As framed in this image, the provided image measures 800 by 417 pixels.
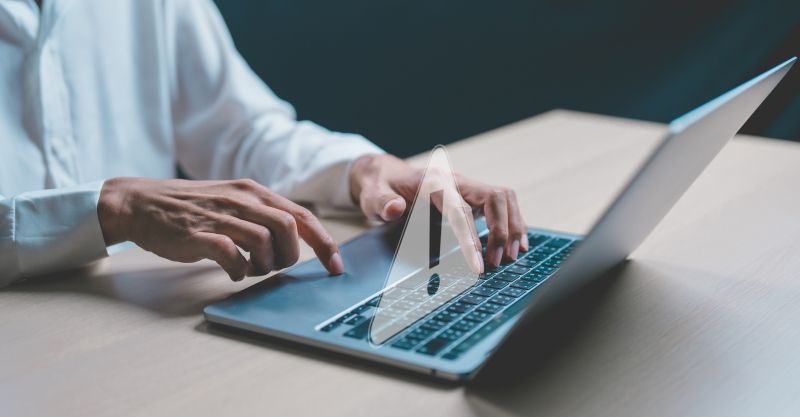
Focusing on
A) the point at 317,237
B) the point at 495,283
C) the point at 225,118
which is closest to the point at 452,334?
the point at 495,283

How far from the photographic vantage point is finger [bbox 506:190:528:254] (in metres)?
0.88

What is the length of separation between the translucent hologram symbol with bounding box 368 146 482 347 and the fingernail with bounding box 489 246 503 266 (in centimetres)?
2

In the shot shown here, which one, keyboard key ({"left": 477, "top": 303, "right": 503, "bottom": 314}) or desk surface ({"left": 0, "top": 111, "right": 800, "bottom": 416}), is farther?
keyboard key ({"left": 477, "top": 303, "right": 503, "bottom": 314})

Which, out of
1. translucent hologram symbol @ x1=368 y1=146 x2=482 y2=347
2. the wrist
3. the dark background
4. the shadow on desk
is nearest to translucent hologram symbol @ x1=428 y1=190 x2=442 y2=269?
translucent hologram symbol @ x1=368 y1=146 x2=482 y2=347

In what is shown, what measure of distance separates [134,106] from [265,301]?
0.77 m

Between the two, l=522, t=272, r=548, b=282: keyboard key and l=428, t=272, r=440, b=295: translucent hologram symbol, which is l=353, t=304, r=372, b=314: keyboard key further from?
l=522, t=272, r=548, b=282: keyboard key

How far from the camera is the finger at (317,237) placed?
2.74ft

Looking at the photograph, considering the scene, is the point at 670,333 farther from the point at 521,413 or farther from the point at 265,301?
the point at 265,301

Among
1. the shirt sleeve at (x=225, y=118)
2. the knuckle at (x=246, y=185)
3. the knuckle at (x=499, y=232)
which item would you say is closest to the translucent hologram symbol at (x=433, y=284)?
the knuckle at (x=499, y=232)

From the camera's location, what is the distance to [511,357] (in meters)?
0.67

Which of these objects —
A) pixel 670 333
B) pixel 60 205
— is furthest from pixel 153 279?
pixel 670 333

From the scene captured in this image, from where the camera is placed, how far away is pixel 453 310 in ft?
2.34

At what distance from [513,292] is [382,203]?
0.93 feet

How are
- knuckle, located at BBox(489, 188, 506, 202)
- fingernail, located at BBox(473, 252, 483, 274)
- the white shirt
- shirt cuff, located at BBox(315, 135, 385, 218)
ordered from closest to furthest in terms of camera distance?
1. fingernail, located at BBox(473, 252, 483, 274)
2. knuckle, located at BBox(489, 188, 506, 202)
3. shirt cuff, located at BBox(315, 135, 385, 218)
4. the white shirt
